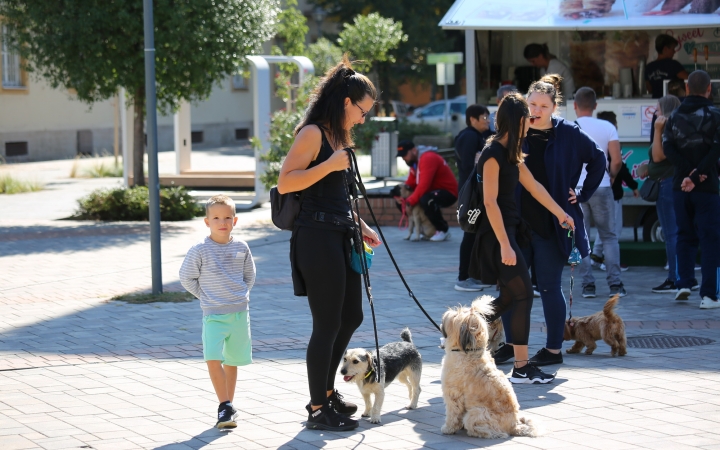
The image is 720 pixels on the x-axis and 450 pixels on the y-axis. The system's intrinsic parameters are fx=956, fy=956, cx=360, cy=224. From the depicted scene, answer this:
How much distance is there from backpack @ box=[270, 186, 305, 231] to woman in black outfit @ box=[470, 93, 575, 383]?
4.39 ft

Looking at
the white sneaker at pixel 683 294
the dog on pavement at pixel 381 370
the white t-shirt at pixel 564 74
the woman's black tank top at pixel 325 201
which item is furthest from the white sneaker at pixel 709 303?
the white t-shirt at pixel 564 74

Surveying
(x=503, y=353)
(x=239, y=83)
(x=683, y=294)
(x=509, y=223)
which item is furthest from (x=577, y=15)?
(x=239, y=83)

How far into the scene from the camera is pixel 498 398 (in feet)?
16.5

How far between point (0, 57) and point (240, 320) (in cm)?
2497

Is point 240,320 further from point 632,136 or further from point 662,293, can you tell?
point 632,136

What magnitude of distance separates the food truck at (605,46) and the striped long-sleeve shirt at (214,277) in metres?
7.26

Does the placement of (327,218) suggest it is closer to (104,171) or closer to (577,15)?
(577,15)

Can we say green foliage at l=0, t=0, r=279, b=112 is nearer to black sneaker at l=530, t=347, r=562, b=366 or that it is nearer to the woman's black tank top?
black sneaker at l=530, t=347, r=562, b=366

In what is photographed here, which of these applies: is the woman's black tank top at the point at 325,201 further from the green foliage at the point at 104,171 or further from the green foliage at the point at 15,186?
the green foliage at the point at 104,171

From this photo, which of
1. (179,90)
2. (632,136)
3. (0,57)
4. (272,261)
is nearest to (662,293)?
(632,136)

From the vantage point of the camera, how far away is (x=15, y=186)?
19734mm

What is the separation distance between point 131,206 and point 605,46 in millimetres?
7733

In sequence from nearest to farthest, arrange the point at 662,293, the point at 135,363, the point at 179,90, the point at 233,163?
the point at 135,363
the point at 662,293
the point at 179,90
the point at 233,163

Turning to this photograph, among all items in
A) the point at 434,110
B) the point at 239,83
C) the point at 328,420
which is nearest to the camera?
the point at 328,420
